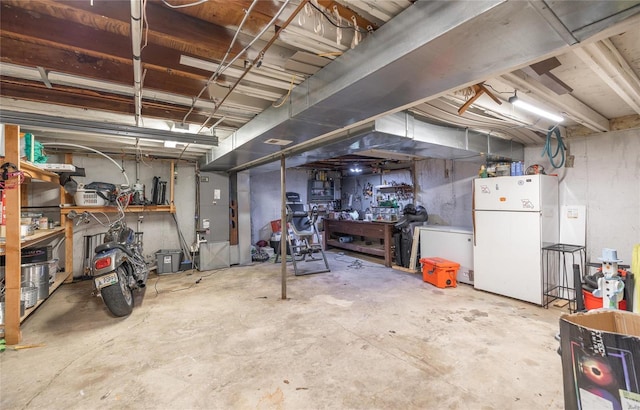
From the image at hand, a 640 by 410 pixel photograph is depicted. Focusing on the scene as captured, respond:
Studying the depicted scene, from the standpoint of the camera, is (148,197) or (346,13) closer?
(346,13)

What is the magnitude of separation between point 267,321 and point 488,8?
3047 mm

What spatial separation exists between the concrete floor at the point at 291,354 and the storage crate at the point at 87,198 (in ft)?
4.93

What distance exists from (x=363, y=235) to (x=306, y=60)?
4819mm

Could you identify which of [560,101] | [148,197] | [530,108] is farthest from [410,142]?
[148,197]

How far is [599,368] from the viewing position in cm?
105

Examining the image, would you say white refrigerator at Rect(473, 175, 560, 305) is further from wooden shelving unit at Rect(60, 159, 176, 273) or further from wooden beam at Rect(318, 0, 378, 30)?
wooden shelving unit at Rect(60, 159, 176, 273)

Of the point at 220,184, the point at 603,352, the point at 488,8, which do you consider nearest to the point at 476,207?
the point at 603,352

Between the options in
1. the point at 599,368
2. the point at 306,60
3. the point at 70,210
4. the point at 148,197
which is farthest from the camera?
the point at 148,197

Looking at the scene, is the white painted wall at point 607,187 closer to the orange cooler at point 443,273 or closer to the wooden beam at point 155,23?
the orange cooler at point 443,273

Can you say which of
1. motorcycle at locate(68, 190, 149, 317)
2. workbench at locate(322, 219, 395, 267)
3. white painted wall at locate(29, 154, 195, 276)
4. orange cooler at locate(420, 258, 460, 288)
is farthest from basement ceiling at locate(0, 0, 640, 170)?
workbench at locate(322, 219, 395, 267)

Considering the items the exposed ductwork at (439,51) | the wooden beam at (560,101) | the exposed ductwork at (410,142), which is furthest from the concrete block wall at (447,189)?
the exposed ductwork at (439,51)

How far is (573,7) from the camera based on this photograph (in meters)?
0.92

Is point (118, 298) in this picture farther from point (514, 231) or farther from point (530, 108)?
point (514, 231)

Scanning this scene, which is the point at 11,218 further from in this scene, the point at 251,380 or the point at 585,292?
the point at 585,292
